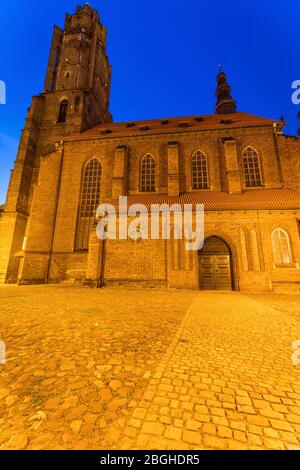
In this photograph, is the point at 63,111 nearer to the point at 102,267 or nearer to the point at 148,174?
the point at 148,174

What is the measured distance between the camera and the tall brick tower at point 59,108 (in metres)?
19.2

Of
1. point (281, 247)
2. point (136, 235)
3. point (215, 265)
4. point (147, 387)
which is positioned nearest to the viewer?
point (147, 387)

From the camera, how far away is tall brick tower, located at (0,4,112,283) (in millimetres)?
19234

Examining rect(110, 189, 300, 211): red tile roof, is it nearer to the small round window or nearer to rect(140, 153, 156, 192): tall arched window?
rect(140, 153, 156, 192): tall arched window

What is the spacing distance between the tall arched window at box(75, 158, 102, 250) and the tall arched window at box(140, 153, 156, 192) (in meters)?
4.02

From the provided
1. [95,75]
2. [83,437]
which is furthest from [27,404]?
[95,75]

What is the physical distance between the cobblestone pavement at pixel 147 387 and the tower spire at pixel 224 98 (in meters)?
28.9

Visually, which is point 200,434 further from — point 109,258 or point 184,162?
point 184,162

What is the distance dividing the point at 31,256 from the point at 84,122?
675 inches

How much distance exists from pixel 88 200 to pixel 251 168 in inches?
566

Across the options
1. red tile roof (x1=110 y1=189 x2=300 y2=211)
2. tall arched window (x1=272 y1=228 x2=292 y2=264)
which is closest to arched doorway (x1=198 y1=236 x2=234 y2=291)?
red tile roof (x1=110 y1=189 x2=300 y2=211)

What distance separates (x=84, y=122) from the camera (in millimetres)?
23609

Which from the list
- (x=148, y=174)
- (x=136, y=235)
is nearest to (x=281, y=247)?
(x=136, y=235)

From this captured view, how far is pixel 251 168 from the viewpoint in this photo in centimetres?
1662
